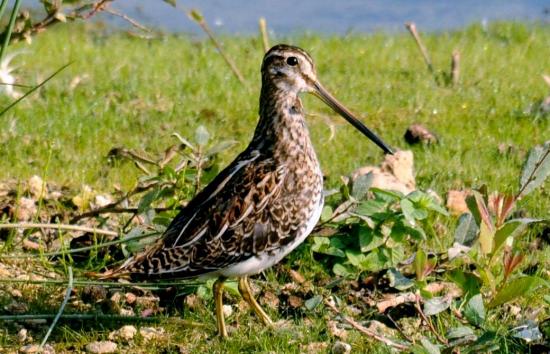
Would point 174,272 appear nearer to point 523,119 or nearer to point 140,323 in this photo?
point 140,323

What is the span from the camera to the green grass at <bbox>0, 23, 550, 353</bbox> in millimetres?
6246

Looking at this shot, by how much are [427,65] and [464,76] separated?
15.0 inches

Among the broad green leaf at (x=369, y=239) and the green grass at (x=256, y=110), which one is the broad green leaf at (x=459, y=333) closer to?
the green grass at (x=256, y=110)

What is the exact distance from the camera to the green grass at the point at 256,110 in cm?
625

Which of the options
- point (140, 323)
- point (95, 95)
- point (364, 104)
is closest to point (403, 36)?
point (364, 104)

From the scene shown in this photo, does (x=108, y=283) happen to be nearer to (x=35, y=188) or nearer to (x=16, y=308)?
(x=16, y=308)

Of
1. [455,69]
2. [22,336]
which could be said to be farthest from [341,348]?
[455,69]

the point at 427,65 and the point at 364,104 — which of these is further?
the point at 427,65

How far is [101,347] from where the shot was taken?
16.7ft

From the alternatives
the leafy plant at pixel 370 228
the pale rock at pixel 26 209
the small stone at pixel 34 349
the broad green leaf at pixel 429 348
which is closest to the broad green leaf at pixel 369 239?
the leafy plant at pixel 370 228

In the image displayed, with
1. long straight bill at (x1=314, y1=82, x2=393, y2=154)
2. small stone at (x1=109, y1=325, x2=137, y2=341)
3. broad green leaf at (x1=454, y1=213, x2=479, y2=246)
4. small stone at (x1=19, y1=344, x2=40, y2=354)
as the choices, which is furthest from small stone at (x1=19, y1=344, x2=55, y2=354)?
broad green leaf at (x1=454, y1=213, x2=479, y2=246)

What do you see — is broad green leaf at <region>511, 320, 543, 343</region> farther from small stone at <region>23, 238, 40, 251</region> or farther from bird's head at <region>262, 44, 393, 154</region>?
small stone at <region>23, 238, 40, 251</region>

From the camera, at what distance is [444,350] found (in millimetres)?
4520

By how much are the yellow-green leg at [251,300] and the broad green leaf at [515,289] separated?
3.20ft
